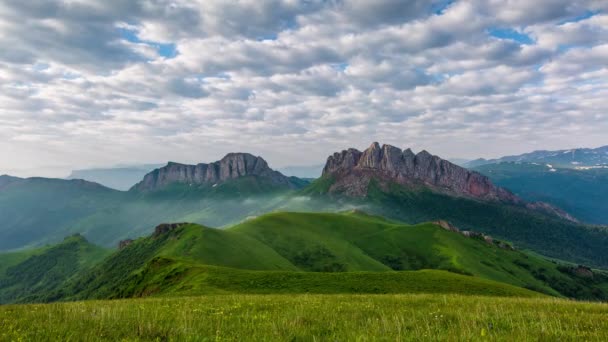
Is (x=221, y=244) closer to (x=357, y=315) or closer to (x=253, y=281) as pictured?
(x=253, y=281)

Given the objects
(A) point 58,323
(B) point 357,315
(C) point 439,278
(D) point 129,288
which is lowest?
(D) point 129,288

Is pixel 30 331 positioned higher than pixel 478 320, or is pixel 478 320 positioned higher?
pixel 30 331

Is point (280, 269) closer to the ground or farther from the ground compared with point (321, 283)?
closer to the ground

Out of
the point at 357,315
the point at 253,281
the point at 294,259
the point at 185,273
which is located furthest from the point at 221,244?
the point at 357,315

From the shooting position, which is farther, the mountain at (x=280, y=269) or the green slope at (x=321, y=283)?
the mountain at (x=280, y=269)

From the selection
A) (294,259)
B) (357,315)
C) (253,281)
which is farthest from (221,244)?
(357,315)

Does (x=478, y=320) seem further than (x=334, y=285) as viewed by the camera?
No

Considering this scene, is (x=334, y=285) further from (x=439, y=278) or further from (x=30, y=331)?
(x=30, y=331)

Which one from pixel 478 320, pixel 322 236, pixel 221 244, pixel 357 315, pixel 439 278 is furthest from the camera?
pixel 322 236

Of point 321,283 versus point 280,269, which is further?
point 280,269

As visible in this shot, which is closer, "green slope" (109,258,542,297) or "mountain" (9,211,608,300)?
"green slope" (109,258,542,297)

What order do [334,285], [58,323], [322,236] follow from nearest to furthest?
[58,323] → [334,285] → [322,236]

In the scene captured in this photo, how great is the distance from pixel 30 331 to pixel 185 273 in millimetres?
64725

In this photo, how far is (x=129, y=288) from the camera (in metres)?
87.6
